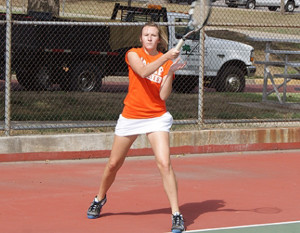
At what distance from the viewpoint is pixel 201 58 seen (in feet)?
41.3

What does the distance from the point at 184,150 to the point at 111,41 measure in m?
7.29

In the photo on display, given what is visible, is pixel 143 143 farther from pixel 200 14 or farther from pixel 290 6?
pixel 290 6

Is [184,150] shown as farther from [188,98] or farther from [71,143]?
[188,98]

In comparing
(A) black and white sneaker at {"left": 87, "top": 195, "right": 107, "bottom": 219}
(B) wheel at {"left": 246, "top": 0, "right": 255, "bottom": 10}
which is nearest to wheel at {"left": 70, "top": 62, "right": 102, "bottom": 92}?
(A) black and white sneaker at {"left": 87, "top": 195, "right": 107, "bottom": 219}

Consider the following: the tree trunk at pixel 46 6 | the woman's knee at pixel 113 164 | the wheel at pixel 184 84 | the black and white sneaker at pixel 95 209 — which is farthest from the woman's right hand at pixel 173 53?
the tree trunk at pixel 46 6

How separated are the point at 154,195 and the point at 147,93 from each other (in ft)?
6.51

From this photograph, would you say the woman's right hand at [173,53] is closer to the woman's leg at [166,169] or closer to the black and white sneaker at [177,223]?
the woman's leg at [166,169]

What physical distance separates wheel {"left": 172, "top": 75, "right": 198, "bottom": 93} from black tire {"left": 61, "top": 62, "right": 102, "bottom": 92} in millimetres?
2227

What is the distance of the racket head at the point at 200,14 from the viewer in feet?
23.6

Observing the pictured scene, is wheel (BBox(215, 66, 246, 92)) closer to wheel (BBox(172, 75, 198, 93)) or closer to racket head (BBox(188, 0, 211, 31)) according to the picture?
wheel (BBox(172, 75, 198, 93))

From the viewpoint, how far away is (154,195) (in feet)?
30.2

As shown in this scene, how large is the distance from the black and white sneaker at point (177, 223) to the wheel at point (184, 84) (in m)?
12.6

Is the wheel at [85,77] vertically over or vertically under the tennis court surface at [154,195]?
over


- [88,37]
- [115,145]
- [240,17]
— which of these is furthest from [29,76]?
[240,17]
